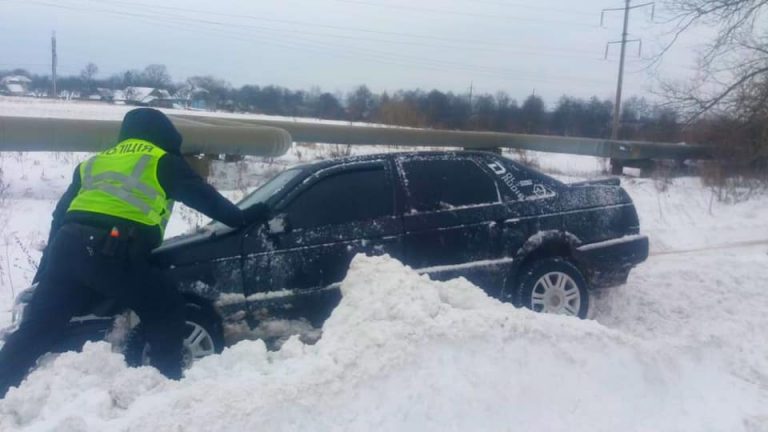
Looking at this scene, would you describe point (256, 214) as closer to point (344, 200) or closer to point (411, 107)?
point (344, 200)

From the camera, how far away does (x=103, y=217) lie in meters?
3.93

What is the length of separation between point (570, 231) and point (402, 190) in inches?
59.7

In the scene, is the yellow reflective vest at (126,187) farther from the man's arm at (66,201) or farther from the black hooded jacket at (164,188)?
the man's arm at (66,201)

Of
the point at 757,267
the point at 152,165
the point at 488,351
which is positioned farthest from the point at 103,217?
the point at 757,267

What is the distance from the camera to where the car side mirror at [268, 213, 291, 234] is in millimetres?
5098

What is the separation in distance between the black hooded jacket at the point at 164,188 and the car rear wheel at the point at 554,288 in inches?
97.1

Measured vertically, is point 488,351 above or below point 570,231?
below

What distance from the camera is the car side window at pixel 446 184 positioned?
18.3 feet

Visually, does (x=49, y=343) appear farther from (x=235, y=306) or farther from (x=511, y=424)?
(x=511, y=424)

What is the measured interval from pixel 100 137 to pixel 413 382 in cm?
924

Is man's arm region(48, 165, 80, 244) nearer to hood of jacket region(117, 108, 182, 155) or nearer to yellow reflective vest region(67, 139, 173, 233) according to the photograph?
yellow reflective vest region(67, 139, 173, 233)

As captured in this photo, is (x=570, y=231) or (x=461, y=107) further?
(x=461, y=107)

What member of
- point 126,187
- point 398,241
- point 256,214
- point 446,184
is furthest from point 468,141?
point 126,187

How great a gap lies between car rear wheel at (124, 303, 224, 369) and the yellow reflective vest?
91 cm
